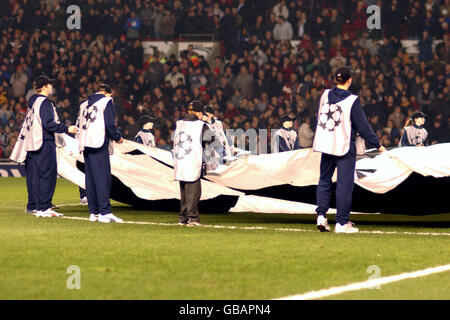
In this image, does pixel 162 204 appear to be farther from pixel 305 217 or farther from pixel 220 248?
pixel 220 248

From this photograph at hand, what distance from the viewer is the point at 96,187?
39.5ft

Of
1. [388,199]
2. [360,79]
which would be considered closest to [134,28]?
[360,79]

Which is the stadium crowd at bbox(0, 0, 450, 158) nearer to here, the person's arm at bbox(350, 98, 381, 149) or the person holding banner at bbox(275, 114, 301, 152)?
the person holding banner at bbox(275, 114, 301, 152)

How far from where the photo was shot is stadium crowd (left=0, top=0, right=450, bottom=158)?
24047mm

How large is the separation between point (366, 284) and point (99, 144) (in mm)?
5783

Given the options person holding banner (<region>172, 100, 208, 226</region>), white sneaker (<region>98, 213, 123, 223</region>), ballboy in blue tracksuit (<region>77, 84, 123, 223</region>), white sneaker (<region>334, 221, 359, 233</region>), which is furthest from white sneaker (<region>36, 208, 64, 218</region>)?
white sneaker (<region>334, 221, 359, 233</region>)

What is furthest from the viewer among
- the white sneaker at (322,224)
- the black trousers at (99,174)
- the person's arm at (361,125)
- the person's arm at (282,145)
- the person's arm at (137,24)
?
the person's arm at (137,24)

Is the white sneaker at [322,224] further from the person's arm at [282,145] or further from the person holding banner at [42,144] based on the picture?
the person's arm at [282,145]

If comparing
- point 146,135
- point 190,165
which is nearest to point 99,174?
point 190,165

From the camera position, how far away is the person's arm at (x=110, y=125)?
39.4 feet

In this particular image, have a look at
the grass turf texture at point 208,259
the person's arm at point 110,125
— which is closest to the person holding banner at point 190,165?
the grass turf texture at point 208,259

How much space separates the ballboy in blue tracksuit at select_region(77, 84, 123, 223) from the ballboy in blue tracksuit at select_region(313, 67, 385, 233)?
9.21 feet

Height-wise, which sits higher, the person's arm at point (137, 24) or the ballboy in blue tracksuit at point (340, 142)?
the person's arm at point (137, 24)

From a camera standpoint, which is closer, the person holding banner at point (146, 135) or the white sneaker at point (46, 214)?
the white sneaker at point (46, 214)
